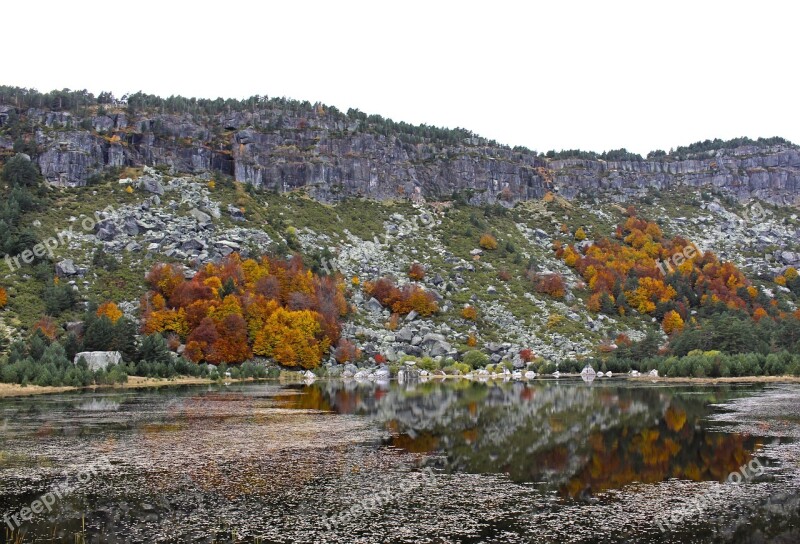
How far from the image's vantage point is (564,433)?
37.4 m

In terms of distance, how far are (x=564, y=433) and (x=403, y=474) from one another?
14354 mm

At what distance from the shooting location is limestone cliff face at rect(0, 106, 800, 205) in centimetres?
13850

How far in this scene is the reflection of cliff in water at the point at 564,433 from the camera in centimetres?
2745

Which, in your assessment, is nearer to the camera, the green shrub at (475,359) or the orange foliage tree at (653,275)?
the green shrub at (475,359)

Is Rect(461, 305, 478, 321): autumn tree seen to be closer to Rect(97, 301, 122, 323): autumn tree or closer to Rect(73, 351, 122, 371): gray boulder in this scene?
Rect(97, 301, 122, 323): autumn tree

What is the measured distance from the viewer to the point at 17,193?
113 meters

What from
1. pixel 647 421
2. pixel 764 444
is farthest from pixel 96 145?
pixel 764 444

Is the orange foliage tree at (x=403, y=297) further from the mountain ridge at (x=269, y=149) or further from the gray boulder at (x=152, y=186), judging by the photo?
the gray boulder at (x=152, y=186)

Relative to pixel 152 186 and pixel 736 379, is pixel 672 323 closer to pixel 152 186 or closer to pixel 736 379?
pixel 736 379

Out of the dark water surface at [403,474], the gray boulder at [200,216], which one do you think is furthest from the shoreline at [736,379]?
the gray boulder at [200,216]

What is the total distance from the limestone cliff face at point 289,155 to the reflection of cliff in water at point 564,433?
325 feet

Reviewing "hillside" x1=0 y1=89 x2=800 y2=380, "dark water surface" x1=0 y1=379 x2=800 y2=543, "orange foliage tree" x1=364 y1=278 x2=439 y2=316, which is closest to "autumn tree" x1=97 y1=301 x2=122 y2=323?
"hillside" x1=0 y1=89 x2=800 y2=380

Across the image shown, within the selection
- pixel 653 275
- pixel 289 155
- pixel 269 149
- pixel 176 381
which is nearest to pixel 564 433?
pixel 176 381

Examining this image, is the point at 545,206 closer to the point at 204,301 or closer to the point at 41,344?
the point at 204,301
